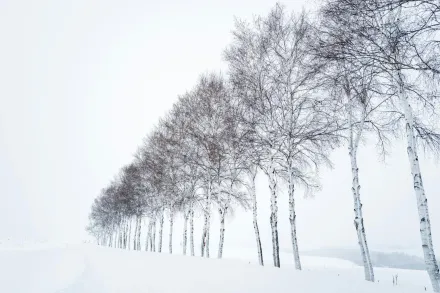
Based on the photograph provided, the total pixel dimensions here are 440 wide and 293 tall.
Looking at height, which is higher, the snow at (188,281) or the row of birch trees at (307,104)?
the row of birch trees at (307,104)

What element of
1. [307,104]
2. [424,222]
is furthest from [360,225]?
[307,104]

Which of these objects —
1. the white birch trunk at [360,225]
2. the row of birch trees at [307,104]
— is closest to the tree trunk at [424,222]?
the row of birch trees at [307,104]

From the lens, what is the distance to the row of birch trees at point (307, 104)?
7625 millimetres

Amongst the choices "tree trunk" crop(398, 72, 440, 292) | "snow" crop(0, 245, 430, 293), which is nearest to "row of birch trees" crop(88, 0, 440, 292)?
"tree trunk" crop(398, 72, 440, 292)

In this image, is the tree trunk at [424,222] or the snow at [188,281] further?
the snow at [188,281]

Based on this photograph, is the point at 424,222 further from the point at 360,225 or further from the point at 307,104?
the point at 307,104

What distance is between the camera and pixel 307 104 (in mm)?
14430

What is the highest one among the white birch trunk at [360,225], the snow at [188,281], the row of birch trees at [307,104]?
the row of birch trees at [307,104]

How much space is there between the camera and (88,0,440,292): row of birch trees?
762cm

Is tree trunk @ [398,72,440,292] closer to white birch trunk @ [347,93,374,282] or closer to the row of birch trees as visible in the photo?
the row of birch trees

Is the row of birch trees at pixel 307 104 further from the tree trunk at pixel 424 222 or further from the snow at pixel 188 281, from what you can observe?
the snow at pixel 188 281

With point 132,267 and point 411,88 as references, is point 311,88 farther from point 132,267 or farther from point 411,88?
point 132,267

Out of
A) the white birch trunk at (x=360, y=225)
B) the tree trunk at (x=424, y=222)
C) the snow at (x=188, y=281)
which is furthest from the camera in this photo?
the white birch trunk at (x=360, y=225)

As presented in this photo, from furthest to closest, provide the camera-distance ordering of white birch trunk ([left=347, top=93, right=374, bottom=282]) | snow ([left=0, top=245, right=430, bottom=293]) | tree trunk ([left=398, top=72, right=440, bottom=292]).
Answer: white birch trunk ([left=347, top=93, right=374, bottom=282]) → snow ([left=0, top=245, right=430, bottom=293]) → tree trunk ([left=398, top=72, right=440, bottom=292])
